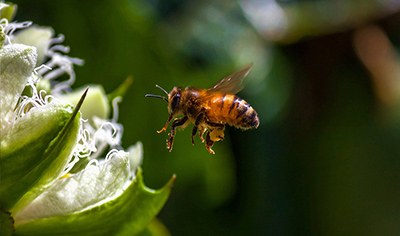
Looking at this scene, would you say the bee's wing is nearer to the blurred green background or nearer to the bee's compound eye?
the bee's compound eye

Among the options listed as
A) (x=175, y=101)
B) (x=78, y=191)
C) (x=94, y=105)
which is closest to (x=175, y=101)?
(x=175, y=101)

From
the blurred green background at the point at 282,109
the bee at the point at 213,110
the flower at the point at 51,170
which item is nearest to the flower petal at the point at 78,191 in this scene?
the flower at the point at 51,170

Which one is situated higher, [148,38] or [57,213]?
[57,213]

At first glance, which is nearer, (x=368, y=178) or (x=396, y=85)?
(x=396, y=85)

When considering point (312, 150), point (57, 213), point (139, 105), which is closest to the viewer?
point (57, 213)


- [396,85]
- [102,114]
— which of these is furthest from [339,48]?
[102,114]

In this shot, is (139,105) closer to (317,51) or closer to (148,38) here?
(148,38)

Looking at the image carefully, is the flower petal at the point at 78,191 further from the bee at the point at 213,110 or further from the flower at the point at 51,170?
the bee at the point at 213,110
